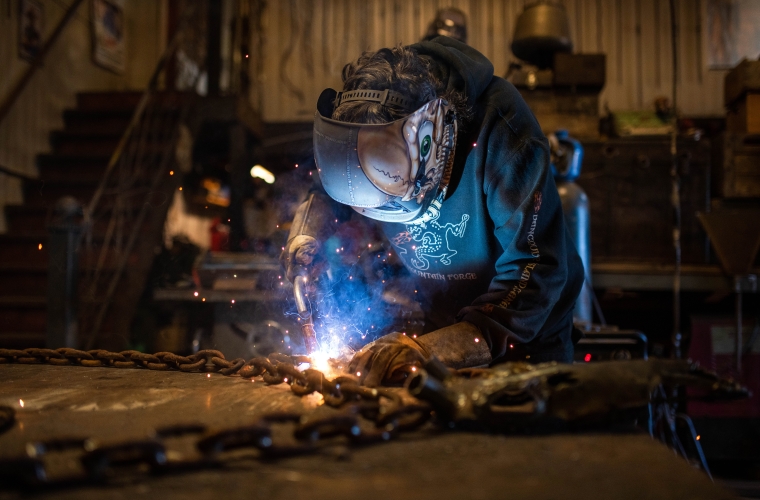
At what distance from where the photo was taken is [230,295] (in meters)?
4.87

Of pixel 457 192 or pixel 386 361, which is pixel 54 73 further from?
pixel 386 361

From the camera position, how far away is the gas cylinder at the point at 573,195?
14.8 feet

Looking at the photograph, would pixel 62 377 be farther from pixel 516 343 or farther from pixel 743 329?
pixel 743 329

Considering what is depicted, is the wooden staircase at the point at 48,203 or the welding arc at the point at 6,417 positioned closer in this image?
the welding arc at the point at 6,417

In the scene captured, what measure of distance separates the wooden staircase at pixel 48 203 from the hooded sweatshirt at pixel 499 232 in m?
4.29

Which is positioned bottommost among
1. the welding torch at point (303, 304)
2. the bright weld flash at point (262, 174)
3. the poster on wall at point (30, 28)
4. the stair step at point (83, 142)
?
the welding torch at point (303, 304)

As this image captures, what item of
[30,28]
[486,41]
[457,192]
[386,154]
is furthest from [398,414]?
[486,41]

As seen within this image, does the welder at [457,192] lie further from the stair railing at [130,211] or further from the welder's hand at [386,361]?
the stair railing at [130,211]

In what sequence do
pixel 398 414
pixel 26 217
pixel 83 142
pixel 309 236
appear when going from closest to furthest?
1. pixel 398 414
2. pixel 309 236
3. pixel 26 217
4. pixel 83 142

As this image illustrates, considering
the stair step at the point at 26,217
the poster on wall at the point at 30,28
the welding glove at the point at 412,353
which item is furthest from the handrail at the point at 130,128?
the welding glove at the point at 412,353

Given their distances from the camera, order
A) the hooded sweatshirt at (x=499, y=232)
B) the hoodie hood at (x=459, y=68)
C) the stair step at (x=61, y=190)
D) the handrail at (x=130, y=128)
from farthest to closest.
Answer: the stair step at (x=61, y=190) → the handrail at (x=130, y=128) → the hoodie hood at (x=459, y=68) → the hooded sweatshirt at (x=499, y=232)

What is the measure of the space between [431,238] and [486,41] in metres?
7.82

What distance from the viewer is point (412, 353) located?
1.81m

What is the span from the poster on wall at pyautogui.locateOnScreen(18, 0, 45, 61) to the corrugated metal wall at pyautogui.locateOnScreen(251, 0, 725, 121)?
2.96 m
